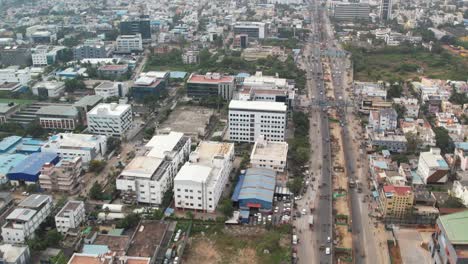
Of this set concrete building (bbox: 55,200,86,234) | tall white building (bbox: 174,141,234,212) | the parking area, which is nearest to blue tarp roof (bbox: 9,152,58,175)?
concrete building (bbox: 55,200,86,234)

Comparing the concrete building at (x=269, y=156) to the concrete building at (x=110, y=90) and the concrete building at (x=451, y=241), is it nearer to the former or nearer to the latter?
the concrete building at (x=451, y=241)

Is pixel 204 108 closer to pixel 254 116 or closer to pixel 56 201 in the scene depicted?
pixel 254 116

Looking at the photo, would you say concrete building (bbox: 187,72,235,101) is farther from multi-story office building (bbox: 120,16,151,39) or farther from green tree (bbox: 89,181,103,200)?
multi-story office building (bbox: 120,16,151,39)

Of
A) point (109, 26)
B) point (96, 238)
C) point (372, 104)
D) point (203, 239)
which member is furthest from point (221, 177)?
point (109, 26)

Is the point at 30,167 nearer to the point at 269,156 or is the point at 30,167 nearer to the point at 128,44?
the point at 269,156

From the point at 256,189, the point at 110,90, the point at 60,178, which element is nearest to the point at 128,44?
the point at 110,90
